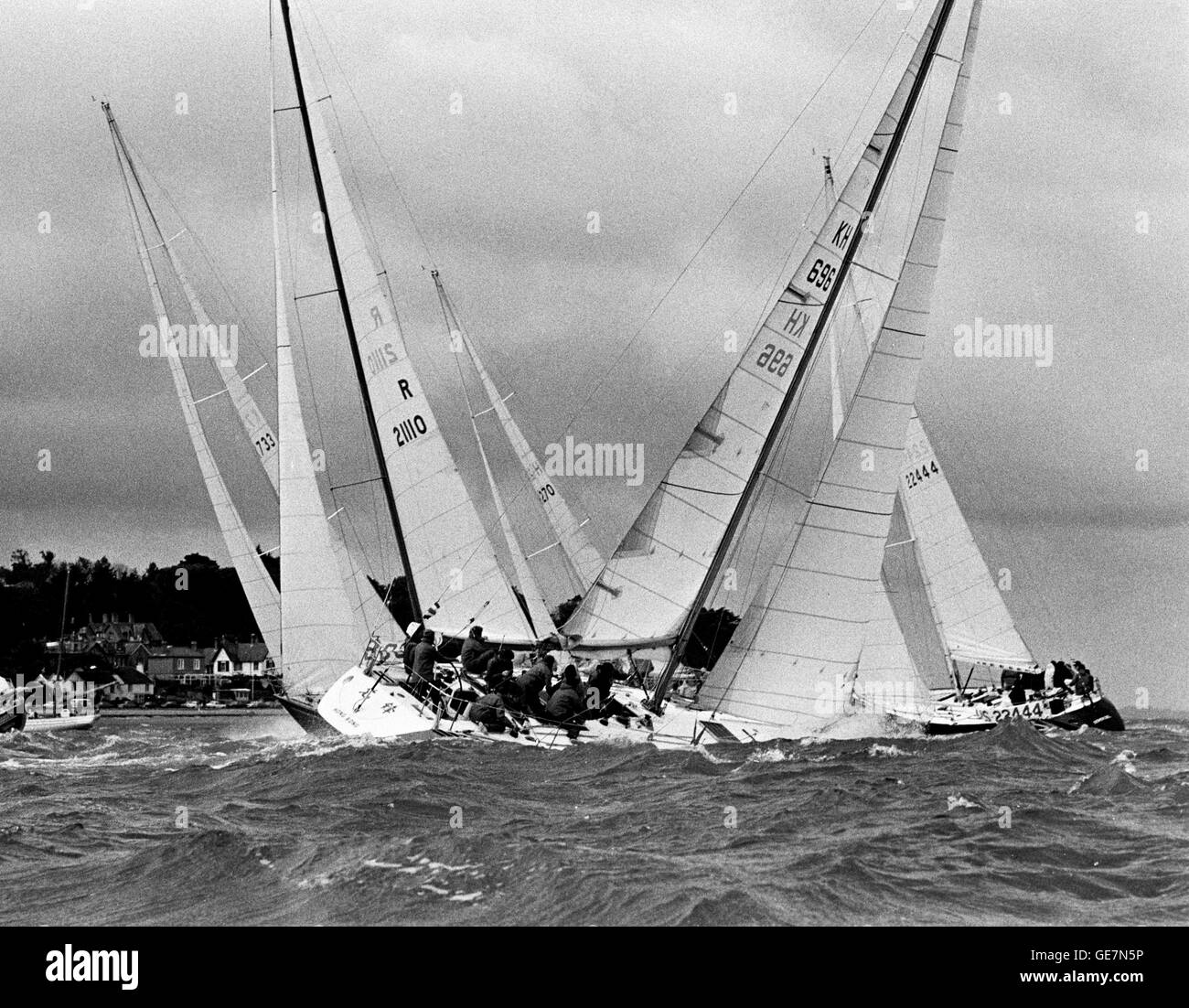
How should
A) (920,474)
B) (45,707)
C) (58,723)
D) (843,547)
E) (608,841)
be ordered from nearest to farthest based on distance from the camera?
(608,841)
(843,547)
(920,474)
(58,723)
(45,707)

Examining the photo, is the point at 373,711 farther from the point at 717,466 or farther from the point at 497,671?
the point at 717,466

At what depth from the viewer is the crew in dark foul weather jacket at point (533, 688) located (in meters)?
20.1

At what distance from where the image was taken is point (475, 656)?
22078 millimetres

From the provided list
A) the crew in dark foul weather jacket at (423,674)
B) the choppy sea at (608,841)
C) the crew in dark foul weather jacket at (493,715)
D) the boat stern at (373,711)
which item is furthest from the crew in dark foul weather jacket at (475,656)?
the choppy sea at (608,841)

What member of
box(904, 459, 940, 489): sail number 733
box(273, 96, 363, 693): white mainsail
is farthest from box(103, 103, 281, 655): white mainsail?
box(904, 459, 940, 489): sail number 733

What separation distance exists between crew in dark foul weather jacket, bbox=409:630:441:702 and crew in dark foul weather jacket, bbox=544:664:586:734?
76.7 inches

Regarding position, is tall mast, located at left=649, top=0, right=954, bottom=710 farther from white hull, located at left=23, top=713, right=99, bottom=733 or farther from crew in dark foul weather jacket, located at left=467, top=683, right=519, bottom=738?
white hull, located at left=23, top=713, right=99, bottom=733

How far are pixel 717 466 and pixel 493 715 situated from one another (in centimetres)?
490

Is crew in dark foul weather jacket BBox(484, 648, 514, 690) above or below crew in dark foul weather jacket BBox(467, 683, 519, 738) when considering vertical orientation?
above

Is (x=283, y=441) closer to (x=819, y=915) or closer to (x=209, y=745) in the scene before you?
(x=209, y=745)

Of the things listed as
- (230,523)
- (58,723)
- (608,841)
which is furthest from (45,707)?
(608,841)

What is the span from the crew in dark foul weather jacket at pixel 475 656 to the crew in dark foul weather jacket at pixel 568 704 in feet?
6.48

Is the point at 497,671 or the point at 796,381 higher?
the point at 796,381

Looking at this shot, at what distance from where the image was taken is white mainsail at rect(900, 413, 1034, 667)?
33.6 m
